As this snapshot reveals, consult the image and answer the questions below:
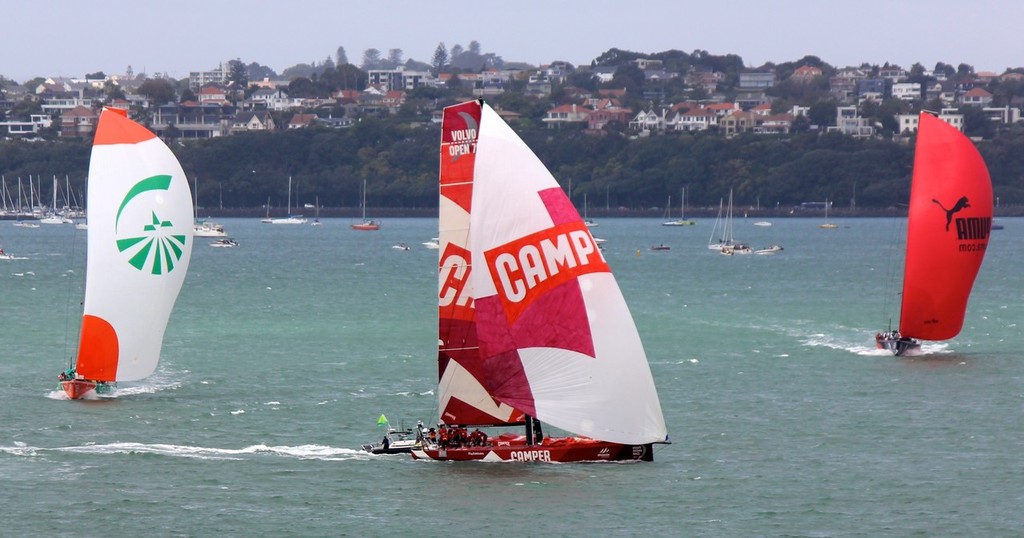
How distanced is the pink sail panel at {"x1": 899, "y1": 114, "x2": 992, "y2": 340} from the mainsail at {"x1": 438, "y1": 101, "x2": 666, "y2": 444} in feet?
75.8

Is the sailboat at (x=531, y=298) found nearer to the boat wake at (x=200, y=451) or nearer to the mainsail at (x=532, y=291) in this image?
the mainsail at (x=532, y=291)

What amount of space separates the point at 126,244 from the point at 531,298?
1413cm

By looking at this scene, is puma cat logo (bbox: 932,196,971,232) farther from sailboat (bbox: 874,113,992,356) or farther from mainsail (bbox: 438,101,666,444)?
mainsail (bbox: 438,101,666,444)

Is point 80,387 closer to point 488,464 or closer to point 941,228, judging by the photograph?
point 488,464

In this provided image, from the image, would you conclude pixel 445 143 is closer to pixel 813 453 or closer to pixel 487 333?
pixel 487 333

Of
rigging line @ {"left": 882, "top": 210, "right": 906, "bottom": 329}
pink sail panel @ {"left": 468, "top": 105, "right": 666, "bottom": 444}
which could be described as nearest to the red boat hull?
pink sail panel @ {"left": 468, "top": 105, "right": 666, "bottom": 444}

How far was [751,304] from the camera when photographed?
84.2 meters

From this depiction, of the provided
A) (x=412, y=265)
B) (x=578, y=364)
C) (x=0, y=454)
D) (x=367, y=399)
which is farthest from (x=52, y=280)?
(x=578, y=364)

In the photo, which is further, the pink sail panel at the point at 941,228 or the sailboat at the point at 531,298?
the pink sail panel at the point at 941,228

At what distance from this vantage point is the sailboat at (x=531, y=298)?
112ft

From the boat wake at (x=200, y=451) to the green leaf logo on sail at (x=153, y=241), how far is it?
7.41m

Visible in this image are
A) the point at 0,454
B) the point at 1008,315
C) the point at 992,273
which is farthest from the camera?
the point at 992,273

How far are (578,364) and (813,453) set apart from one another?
6.72 meters

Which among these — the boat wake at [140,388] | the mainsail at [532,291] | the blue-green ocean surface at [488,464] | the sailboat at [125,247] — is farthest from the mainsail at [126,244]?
the mainsail at [532,291]
